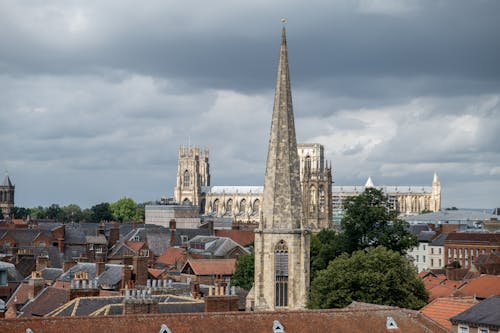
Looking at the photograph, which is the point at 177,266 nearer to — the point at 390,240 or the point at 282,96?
the point at 390,240

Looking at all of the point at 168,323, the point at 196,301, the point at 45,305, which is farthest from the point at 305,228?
the point at 168,323

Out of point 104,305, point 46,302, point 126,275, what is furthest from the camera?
point 126,275

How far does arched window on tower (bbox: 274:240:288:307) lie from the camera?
49.5 meters

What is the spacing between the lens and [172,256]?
9312 centimetres

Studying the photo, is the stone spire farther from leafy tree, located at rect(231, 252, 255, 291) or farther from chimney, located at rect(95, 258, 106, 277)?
leafy tree, located at rect(231, 252, 255, 291)

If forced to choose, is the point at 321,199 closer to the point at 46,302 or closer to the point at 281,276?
the point at 281,276

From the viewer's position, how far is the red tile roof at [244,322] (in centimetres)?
2730

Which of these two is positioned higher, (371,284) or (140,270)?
(140,270)

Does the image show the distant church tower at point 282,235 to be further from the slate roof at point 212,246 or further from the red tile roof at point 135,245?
the red tile roof at point 135,245

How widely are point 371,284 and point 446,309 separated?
6.98 metres

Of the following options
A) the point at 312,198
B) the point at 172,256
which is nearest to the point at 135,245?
the point at 172,256

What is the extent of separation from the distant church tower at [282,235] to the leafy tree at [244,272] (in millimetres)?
22568

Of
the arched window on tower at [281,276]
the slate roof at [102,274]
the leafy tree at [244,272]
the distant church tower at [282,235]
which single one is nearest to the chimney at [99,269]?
the slate roof at [102,274]

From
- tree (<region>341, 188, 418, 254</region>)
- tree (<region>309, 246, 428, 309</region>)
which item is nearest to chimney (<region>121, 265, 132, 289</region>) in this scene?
tree (<region>309, 246, 428, 309</region>)
